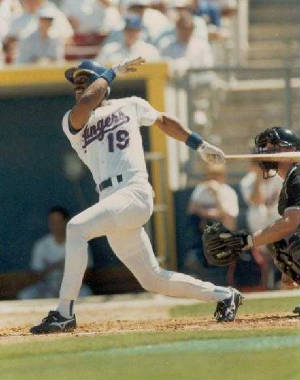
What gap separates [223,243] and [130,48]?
5032mm

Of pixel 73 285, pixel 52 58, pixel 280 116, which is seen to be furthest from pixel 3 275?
pixel 73 285

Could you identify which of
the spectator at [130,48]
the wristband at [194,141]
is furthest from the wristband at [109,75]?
the spectator at [130,48]

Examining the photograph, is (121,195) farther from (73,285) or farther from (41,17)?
(41,17)

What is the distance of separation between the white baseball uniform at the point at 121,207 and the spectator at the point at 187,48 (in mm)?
4795

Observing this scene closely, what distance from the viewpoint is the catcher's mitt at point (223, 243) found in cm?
805

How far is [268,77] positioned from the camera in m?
12.9

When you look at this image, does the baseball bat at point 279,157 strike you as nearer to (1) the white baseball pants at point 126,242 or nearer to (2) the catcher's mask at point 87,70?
(1) the white baseball pants at point 126,242

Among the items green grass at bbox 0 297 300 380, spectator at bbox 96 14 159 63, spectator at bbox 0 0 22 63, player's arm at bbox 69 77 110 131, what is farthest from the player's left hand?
spectator at bbox 0 0 22 63

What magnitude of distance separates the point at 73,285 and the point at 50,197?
17.4 feet

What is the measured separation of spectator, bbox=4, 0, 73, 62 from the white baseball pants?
5277 millimetres

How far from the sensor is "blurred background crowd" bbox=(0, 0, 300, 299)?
1230 centimetres

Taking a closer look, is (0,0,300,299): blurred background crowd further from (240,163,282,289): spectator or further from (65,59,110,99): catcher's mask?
(65,59,110,99): catcher's mask

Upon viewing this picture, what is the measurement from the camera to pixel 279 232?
25.1 feet

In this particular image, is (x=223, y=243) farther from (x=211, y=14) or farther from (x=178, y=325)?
(x=211, y=14)
